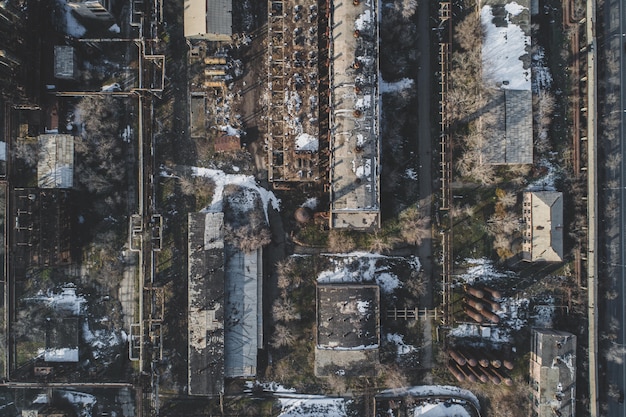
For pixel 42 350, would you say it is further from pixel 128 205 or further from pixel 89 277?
pixel 128 205

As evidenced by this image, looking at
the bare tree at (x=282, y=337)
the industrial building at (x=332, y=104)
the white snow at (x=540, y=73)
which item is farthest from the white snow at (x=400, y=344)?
the white snow at (x=540, y=73)

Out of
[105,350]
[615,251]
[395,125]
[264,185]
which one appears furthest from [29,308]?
[615,251]

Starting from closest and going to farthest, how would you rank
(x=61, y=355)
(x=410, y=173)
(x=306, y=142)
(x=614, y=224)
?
(x=306, y=142)
(x=61, y=355)
(x=614, y=224)
(x=410, y=173)

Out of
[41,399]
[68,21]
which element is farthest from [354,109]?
[41,399]

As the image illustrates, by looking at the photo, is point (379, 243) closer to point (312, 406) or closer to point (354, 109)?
point (354, 109)

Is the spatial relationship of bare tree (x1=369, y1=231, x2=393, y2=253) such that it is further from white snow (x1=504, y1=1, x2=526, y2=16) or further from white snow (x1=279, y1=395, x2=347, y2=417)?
white snow (x1=504, y1=1, x2=526, y2=16)

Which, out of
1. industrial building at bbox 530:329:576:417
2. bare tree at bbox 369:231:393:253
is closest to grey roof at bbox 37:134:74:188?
bare tree at bbox 369:231:393:253
